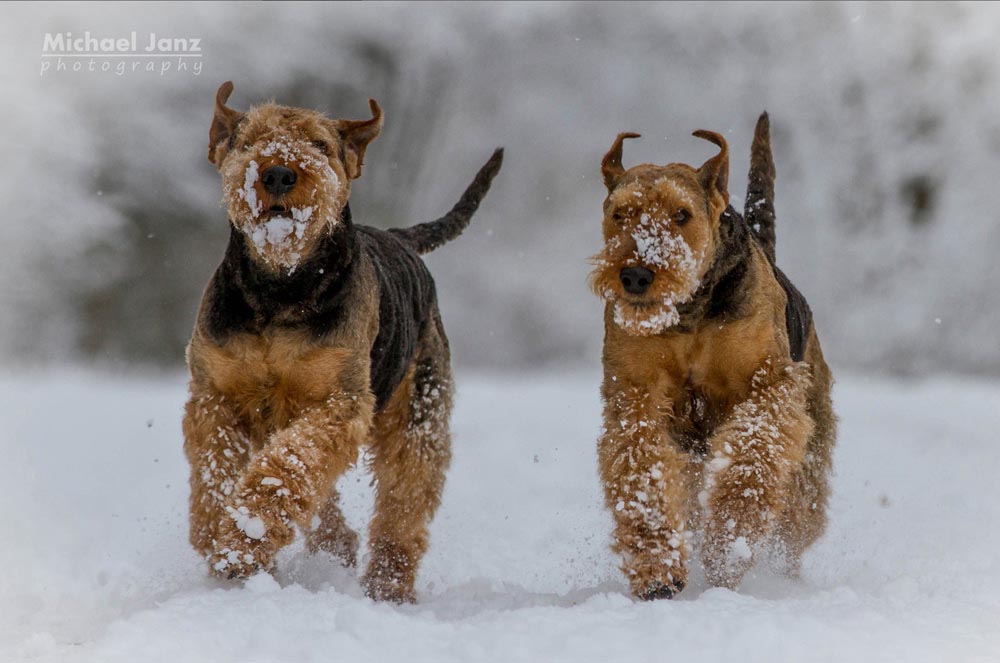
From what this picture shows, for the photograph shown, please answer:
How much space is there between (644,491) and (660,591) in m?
0.39

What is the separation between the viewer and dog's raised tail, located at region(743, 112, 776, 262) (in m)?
5.04

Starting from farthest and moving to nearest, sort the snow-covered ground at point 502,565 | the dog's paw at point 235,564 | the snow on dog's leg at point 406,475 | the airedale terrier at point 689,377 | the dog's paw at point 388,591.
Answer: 1. the snow on dog's leg at point 406,475
2. the dog's paw at point 388,591
3. the airedale terrier at point 689,377
4. the dog's paw at point 235,564
5. the snow-covered ground at point 502,565

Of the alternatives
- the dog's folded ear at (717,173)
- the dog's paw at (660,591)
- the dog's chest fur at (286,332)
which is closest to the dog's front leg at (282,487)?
the dog's chest fur at (286,332)

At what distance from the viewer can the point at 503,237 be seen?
51.0 feet

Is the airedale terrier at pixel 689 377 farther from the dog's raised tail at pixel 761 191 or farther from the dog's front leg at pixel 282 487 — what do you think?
the dog's front leg at pixel 282 487

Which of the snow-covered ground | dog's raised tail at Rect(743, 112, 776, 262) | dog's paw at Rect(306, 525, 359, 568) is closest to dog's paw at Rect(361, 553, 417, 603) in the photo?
the snow-covered ground

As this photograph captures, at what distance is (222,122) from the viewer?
4.06 m

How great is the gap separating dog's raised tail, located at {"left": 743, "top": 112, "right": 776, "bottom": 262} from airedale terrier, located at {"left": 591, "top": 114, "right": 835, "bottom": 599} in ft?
2.19

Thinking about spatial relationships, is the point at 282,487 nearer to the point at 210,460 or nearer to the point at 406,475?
the point at 210,460

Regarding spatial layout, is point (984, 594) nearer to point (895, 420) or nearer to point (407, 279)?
point (407, 279)

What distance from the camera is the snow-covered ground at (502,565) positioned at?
2.89 meters

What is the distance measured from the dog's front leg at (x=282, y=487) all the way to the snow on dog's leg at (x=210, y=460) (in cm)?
21

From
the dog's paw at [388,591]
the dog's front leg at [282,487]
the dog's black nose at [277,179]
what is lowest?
the dog's paw at [388,591]

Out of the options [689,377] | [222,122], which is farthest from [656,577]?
[222,122]
